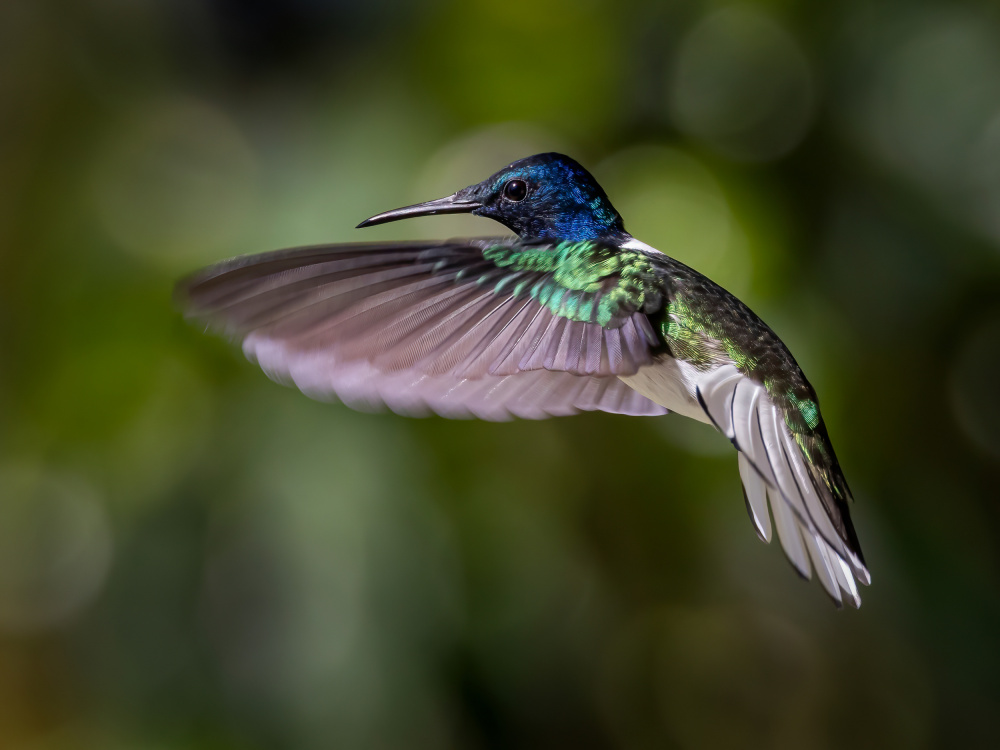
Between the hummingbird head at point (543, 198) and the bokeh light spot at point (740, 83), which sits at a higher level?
the bokeh light spot at point (740, 83)

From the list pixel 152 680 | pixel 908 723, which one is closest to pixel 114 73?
pixel 152 680

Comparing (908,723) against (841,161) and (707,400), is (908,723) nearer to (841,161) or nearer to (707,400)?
(841,161)

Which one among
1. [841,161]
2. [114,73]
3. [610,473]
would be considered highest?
[114,73]

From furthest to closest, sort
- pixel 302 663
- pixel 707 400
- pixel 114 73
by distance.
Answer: pixel 114 73 → pixel 302 663 → pixel 707 400

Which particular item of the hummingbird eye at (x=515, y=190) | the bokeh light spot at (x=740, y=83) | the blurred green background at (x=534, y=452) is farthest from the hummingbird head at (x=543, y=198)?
the bokeh light spot at (x=740, y=83)

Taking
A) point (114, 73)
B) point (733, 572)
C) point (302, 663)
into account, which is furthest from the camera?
point (114, 73)

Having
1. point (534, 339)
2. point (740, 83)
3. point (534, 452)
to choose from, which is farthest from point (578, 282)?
point (740, 83)

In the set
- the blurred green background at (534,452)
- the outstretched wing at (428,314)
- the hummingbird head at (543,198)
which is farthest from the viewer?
the blurred green background at (534,452)

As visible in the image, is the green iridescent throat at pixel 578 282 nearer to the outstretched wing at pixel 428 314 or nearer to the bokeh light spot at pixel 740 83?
the outstretched wing at pixel 428 314
